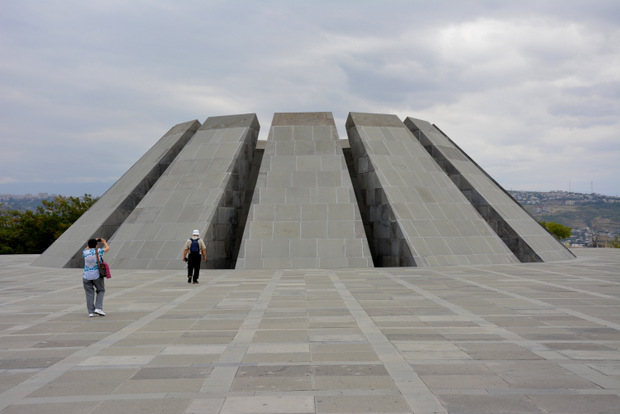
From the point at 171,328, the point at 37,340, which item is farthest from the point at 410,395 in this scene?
the point at 37,340

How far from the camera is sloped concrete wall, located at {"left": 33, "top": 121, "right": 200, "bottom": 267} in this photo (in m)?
24.2

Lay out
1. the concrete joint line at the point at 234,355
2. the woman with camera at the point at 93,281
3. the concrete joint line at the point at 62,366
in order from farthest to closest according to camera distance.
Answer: the woman with camera at the point at 93,281
the concrete joint line at the point at 234,355
the concrete joint line at the point at 62,366

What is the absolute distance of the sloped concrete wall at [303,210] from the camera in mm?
21531

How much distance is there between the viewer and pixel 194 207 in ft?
76.8

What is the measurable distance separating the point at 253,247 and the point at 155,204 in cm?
584

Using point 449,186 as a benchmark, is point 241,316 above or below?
below

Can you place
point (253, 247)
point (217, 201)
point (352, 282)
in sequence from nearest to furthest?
point (352, 282) → point (253, 247) → point (217, 201)

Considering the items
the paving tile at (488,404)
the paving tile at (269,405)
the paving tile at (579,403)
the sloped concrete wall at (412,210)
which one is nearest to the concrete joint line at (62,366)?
the paving tile at (269,405)

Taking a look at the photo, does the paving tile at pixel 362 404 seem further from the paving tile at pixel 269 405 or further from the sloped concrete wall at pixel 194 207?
the sloped concrete wall at pixel 194 207

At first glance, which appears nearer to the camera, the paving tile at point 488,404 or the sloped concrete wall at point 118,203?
the paving tile at point 488,404

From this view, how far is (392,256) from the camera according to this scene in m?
22.6

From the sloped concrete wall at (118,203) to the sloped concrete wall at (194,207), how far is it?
116cm

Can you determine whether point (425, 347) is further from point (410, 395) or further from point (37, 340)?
point (37, 340)

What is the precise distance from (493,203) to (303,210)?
10091 mm
